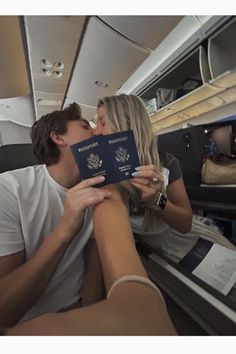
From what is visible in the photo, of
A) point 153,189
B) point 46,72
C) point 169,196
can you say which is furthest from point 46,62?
point 169,196

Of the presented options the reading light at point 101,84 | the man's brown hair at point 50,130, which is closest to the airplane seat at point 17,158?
the man's brown hair at point 50,130

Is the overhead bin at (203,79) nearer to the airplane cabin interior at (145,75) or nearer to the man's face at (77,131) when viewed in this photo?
the airplane cabin interior at (145,75)

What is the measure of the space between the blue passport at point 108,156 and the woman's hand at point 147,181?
37 millimetres

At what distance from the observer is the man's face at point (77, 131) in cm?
57

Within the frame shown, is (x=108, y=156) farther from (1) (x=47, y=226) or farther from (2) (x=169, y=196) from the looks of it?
(2) (x=169, y=196)

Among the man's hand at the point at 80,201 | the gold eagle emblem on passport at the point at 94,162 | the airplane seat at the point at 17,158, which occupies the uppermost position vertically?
the airplane seat at the point at 17,158

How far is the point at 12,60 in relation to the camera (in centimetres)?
32

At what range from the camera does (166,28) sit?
0.30 m

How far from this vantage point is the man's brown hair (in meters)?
0.54

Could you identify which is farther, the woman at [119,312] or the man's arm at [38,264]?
the man's arm at [38,264]

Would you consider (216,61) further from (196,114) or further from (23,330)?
(23,330)

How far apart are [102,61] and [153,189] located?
32 centimetres

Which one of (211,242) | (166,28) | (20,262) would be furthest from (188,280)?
(166,28)

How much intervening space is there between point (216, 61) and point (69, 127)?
1.36ft
